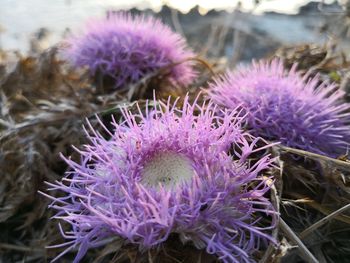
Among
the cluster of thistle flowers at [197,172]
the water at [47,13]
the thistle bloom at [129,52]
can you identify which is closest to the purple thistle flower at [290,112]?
the cluster of thistle flowers at [197,172]

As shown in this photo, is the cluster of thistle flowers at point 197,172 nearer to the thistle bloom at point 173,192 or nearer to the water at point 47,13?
the thistle bloom at point 173,192

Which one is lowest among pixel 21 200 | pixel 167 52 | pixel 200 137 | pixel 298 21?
pixel 298 21

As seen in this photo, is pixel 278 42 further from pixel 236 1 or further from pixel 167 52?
pixel 167 52

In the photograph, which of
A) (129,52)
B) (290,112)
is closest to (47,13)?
(129,52)

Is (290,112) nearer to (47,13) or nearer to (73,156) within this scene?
(73,156)

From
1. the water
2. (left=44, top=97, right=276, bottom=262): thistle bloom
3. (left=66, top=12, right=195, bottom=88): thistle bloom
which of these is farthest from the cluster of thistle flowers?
the water

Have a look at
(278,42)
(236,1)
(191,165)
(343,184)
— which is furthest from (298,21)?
(191,165)
